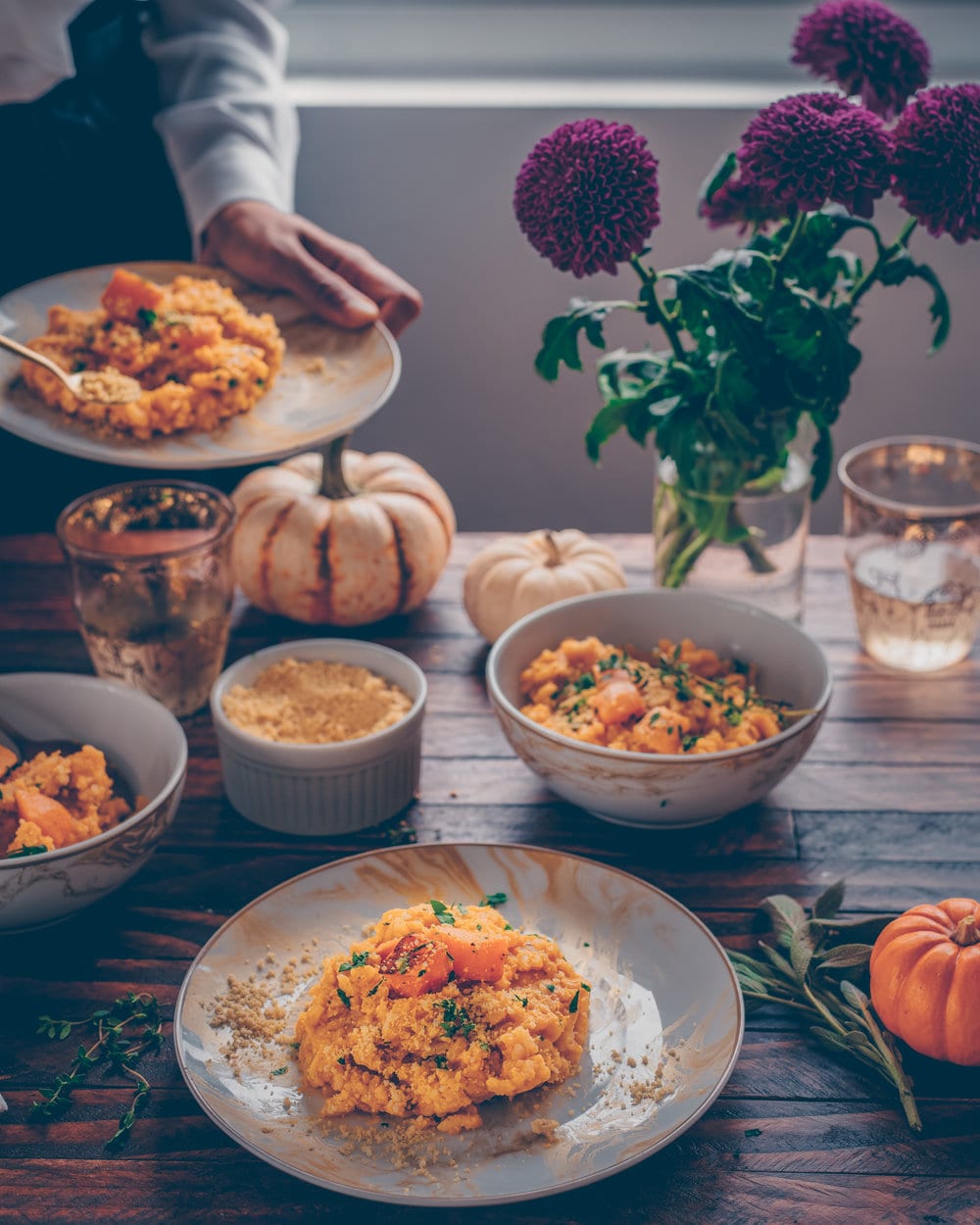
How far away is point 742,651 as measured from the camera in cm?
157

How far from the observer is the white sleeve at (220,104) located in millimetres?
2014

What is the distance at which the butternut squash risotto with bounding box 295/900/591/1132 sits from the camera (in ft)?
3.33

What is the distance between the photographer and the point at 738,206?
155 cm

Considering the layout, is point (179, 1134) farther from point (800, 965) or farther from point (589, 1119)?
point (800, 965)

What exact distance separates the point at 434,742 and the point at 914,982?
0.68 metres

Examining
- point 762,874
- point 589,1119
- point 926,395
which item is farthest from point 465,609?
point 926,395

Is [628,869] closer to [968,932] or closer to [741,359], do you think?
[968,932]

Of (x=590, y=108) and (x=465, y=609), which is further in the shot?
(x=590, y=108)

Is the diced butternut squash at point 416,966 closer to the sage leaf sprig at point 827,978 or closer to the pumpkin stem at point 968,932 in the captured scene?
the sage leaf sprig at point 827,978

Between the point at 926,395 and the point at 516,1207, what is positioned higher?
the point at 516,1207

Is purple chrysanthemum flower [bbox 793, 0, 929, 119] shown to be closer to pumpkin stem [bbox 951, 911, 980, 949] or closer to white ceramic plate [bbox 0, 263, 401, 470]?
white ceramic plate [bbox 0, 263, 401, 470]

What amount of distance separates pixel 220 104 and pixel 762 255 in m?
1.05

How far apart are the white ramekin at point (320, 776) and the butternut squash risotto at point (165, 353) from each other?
34 cm

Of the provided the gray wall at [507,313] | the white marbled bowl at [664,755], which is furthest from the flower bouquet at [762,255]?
the gray wall at [507,313]
